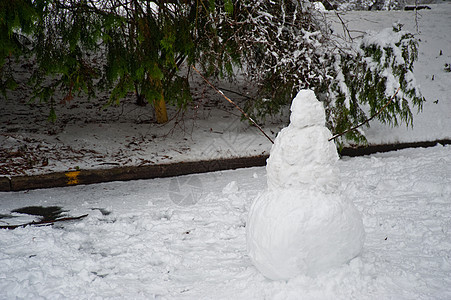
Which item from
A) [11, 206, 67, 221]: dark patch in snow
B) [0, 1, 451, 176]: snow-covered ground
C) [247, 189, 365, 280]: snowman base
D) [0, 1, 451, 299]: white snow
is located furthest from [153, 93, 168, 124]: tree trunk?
[247, 189, 365, 280]: snowman base

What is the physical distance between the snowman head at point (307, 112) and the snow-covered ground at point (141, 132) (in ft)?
11.2

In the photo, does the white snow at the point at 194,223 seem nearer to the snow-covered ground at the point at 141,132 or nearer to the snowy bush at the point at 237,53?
the snow-covered ground at the point at 141,132

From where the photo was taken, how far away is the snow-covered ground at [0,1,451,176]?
6867 mm

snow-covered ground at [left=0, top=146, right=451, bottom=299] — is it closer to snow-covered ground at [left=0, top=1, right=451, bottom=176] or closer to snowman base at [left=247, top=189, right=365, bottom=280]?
snowman base at [left=247, top=189, right=365, bottom=280]

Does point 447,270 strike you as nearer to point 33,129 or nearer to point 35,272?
point 35,272

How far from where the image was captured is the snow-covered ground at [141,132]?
6.87 metres

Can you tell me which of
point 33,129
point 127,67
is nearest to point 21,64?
point 33,129

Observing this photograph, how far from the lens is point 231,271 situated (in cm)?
365

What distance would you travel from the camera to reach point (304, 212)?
3121 millimetres

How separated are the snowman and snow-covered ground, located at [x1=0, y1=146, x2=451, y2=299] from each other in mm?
134

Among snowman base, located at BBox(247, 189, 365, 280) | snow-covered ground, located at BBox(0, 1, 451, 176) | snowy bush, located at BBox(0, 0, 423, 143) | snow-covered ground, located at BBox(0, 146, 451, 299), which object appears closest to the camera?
snowman base, located at BBox(247, 189, 365, 280)

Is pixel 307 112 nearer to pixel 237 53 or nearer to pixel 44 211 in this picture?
pixel 44 211

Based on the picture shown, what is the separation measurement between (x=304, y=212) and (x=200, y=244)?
61.8 inches

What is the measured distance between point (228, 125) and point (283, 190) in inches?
206
